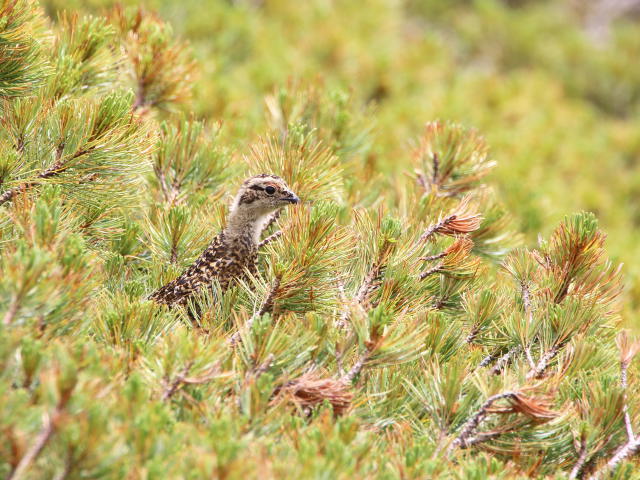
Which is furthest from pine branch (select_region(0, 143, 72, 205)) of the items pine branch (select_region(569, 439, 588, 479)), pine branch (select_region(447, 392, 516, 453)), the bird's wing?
pine branch (select_region(569, 439, 588, 479))

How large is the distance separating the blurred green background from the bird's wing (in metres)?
1.10

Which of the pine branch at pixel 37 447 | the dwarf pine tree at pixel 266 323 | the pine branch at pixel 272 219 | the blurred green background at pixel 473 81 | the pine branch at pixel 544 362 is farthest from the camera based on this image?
the blurred green background at pixel 473 81

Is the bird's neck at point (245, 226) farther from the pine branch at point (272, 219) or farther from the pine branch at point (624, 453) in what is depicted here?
the pine branch at point (624, 453)

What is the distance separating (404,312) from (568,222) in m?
0.68

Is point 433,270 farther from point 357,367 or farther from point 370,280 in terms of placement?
point 357,367

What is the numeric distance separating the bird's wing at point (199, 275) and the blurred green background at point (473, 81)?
3.61ft

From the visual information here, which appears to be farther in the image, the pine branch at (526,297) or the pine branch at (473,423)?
the pine branch at (526,297)

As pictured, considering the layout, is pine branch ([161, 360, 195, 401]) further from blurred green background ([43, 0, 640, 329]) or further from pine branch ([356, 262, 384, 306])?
blurred green background ([43, 0, 640, 329])

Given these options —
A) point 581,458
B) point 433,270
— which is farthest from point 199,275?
point 581,458

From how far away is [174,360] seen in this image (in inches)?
77.2

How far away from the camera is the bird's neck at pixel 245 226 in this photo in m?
3.04

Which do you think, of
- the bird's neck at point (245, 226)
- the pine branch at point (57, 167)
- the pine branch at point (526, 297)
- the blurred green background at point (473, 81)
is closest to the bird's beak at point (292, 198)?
the bird's neck at point (245, 226)

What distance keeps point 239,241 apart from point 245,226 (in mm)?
86

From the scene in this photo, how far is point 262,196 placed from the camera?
3.03 metres
